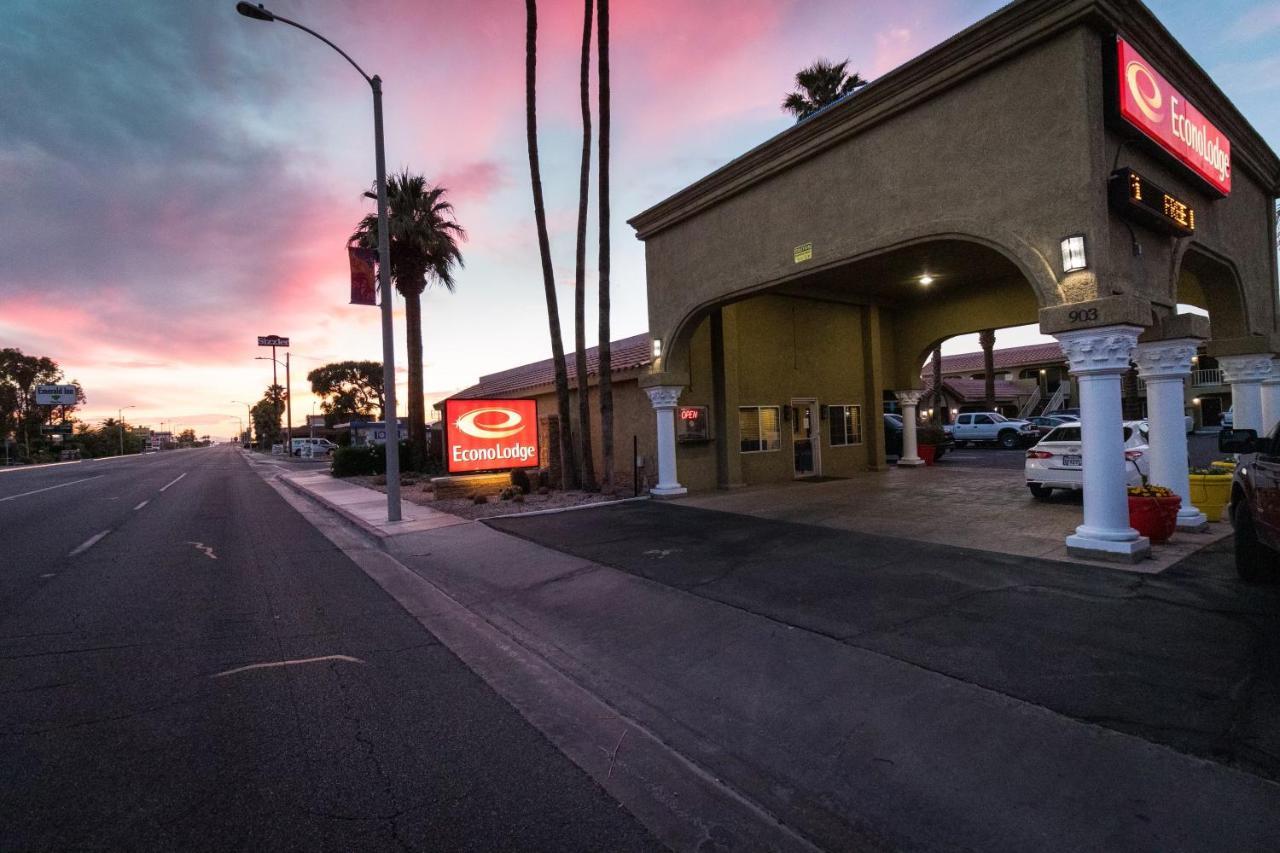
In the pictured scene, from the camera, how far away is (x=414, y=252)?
23391mm

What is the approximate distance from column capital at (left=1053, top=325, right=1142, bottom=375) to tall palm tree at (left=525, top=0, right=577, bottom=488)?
1045cm

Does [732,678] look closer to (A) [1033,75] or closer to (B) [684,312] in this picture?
(A) [1033,75]

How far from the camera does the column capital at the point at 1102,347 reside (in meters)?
6.85

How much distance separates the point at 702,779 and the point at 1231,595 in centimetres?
577

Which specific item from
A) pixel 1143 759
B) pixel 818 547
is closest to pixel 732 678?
pixel 1143 759

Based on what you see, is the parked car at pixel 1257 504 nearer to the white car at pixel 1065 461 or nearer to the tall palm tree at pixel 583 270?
the white car at pixel 1065 461

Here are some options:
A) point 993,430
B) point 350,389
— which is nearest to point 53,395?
point 350,389

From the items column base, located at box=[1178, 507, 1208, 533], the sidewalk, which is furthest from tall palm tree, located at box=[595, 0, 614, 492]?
column base, located at box=[1178, 507, 1208, 533]

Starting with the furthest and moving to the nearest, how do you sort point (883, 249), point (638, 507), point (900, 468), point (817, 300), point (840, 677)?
point (900, 468)
point (817, 300)
point (638, 507)
point (883, 249)
point (840, 677)

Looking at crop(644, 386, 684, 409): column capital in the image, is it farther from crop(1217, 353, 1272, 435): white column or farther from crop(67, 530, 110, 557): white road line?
crop(67, 530, 110, 557): white road line

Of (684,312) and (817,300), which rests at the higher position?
(817,300)

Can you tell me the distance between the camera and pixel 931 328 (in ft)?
61.7

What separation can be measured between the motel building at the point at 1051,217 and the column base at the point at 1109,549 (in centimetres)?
2

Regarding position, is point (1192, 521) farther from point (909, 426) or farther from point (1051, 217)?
point (909, 426)
